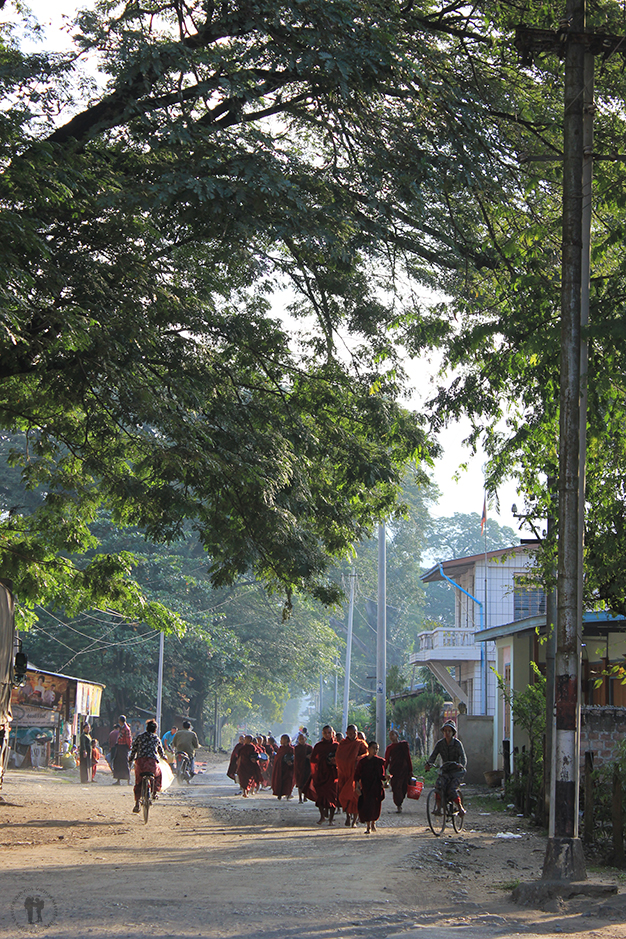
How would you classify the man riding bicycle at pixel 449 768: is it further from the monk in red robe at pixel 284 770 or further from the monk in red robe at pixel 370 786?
the monk in red robe at pixel 284 770

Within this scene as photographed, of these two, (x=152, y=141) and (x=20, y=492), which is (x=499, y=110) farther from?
(x=20, y=492)

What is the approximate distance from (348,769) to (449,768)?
7.41 ft

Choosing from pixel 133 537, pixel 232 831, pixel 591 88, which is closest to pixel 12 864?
pixel 232 831

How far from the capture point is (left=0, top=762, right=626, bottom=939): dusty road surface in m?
7.68

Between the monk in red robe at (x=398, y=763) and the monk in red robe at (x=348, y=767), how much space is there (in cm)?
225

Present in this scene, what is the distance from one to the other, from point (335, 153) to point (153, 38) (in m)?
2.57

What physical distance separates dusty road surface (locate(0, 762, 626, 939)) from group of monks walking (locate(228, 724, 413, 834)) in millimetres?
454

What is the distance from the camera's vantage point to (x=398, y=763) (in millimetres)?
19594

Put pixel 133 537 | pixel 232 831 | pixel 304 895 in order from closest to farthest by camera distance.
Result: pixel 304 895 < pixel 232 831 < pixel 133 537

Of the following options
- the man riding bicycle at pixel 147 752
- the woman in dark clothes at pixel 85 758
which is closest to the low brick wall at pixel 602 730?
the man riding bicycle at pixel 147 752

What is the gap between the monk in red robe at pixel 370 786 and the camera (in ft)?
51.7

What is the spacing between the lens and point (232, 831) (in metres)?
15.9

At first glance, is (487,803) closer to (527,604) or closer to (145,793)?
(145,793)

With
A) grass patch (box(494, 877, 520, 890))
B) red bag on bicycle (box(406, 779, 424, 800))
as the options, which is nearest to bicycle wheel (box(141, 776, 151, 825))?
red bag on bicycle (box(406, 779, 424, 800))
